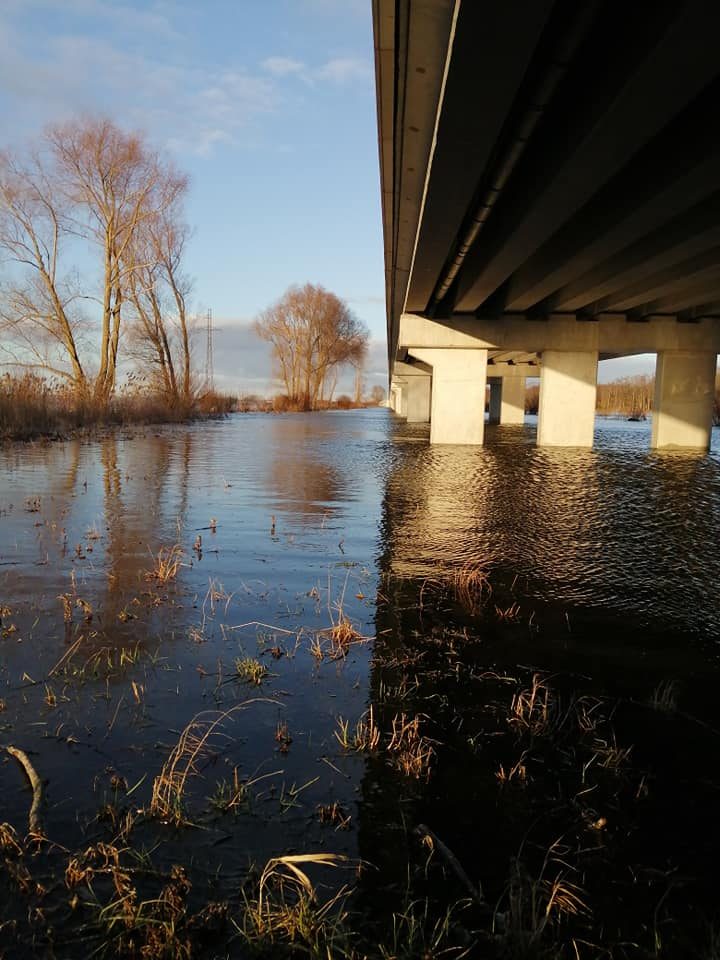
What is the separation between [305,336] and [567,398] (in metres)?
56.2

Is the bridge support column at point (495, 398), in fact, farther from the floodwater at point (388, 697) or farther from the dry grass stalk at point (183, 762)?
the dry grass stalk at point (183, 762)

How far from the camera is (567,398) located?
21.8 m

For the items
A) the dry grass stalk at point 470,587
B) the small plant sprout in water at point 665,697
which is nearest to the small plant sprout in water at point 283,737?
the small plant sprout in water at point 665,697

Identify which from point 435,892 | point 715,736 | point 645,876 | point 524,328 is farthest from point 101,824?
point 524,328

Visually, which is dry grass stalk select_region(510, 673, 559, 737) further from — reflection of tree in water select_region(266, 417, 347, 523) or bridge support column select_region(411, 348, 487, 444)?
bridge support column select_region(411, 348, 487, 444)

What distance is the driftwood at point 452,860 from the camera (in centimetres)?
228

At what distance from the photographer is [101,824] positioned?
2.58 metres

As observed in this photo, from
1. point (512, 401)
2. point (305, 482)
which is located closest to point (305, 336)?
point (512, 401)

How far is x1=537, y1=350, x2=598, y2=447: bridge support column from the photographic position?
836 inches

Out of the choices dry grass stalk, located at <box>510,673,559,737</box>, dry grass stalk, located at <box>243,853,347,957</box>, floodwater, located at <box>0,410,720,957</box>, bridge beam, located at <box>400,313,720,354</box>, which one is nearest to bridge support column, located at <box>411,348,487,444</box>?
bridge beam, located at <box>400,313,720,354</box>

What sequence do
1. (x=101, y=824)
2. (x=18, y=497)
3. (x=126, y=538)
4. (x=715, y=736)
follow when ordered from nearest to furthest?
1. (x=101, y=824)
2. (x=715, y=736)
3. (x=126, y=538)
4. (x=18, y=497)

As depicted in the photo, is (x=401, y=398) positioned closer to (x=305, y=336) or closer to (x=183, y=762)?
(x=305, y=336)

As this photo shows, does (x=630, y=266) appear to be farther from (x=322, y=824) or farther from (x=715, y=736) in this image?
(x=322, y=824)

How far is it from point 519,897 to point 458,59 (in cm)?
611
